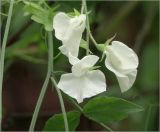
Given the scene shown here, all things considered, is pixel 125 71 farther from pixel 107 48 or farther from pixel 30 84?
pixel 30 84

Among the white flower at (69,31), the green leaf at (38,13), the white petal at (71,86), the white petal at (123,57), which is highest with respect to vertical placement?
the green leaf at (38,13)

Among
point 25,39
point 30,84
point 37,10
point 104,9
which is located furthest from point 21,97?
point 37,10

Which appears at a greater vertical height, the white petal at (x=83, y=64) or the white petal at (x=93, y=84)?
the white petal at (x=83, y=64)

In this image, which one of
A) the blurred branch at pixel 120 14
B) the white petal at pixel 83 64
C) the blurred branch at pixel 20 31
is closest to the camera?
the white petal at pixel 83 64

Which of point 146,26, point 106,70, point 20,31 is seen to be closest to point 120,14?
point 146,26

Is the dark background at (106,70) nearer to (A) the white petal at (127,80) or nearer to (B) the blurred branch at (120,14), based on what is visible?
(B) the blurred branch at (120,14)

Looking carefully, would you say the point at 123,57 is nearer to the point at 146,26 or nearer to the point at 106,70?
the point at 106,70

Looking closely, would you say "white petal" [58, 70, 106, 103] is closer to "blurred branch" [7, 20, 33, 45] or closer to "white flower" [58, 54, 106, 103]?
"white flower" [58, 54, 106, 103]

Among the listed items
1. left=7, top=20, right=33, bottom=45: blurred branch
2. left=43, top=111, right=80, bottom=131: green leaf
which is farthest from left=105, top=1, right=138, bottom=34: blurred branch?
left=43, top=111, right=80, bottom=131: green leaf

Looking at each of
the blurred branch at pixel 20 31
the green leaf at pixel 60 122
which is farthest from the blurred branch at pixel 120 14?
the green leaf at pixel 60 122
